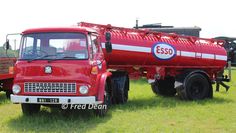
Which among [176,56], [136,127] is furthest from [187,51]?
[136,127]

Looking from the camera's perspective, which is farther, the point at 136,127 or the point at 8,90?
the point at 8,90

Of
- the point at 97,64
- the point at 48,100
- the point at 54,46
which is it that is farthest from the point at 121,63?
the point at 48,100

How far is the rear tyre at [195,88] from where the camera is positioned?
1276 cm

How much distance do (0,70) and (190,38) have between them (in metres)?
6.41

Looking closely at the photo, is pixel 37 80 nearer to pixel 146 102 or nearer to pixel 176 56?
pixel 146 102

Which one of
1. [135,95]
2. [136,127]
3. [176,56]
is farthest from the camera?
[135,95]

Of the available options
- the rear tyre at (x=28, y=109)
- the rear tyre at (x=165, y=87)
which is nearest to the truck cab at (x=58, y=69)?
the rear tyre at (x=28, y=109)

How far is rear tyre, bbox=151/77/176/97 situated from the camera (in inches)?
567

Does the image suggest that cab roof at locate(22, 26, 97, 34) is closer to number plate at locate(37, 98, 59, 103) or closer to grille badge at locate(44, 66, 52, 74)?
grille badge at locate(44, 66, 52, 74)

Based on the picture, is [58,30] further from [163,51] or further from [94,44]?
[163,51]

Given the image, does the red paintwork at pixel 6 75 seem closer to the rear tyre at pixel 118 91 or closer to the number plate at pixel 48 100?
the rear tyre at pixel 118 91

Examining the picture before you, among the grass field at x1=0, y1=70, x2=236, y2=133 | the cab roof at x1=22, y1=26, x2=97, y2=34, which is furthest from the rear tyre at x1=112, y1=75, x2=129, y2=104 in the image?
the cab roof at x1=22, y1=26, x2=97, y2=34

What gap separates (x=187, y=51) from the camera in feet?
43.7

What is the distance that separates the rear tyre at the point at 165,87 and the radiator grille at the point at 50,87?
6417 mm
